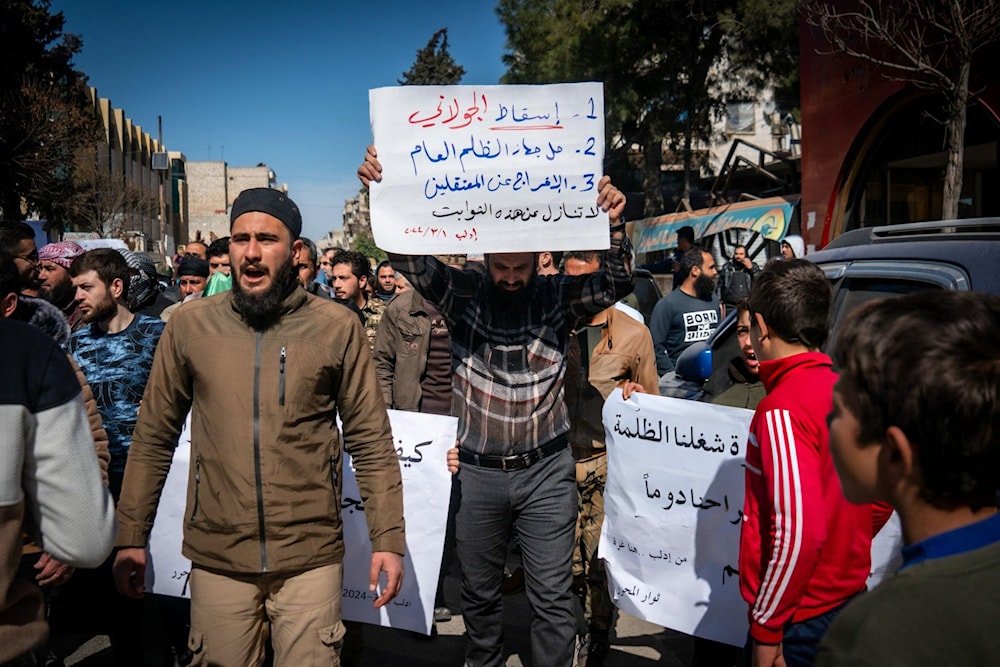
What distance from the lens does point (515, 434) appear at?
3.44 meters

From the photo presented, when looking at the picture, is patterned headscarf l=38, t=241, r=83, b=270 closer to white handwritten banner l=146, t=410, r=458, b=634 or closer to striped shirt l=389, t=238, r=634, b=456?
white handwritten banner l=146, t=410, r=458, b=634

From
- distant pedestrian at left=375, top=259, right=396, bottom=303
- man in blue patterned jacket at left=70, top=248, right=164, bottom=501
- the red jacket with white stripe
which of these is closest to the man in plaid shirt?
the red jacket with white stripe

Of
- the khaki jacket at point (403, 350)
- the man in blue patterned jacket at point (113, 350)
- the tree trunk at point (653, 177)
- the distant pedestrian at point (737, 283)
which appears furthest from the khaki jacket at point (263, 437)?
the tree trunk at point (653, 177)

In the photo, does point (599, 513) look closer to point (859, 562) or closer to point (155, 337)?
point (859, 562)

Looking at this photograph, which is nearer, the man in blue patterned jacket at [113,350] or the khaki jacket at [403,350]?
the man in blue patterned jacket at [113,350]

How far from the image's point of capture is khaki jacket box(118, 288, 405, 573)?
2709mm

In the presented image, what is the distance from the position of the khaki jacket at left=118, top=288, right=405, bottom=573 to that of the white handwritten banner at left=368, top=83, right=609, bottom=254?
64cm

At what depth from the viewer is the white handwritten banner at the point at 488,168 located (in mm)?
3352

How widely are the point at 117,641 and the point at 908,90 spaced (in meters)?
13.0

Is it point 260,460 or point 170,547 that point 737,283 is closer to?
point 170,547

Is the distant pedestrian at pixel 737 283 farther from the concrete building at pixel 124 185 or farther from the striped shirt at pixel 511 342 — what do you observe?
the concrete building at pixel 124 185

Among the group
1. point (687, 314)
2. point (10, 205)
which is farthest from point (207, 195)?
point (687, 314)

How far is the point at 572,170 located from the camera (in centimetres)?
339

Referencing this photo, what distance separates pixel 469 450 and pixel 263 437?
1.05 metres
